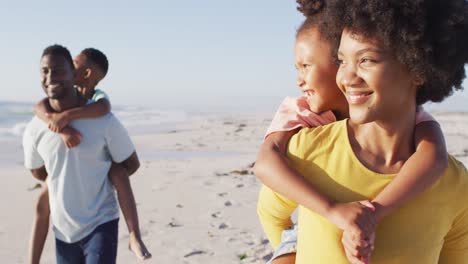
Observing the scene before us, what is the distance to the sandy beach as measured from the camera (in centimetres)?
624

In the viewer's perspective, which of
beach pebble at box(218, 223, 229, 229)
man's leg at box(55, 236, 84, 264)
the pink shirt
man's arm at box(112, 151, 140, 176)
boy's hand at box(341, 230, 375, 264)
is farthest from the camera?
beach pebble at box(218, 223, 229, 229)

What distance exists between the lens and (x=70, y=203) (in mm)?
3680

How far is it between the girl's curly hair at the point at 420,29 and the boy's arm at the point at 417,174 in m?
0.21

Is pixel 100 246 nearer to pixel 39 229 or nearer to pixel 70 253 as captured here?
pixel 70 253

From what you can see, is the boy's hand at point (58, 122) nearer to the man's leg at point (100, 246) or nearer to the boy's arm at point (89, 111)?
the boy's arm at point (89, 111)

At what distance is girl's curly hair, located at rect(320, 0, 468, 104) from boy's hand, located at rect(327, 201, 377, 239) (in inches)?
17.8

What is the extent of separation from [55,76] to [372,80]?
8.16 ft

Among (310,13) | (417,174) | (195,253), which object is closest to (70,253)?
(310,13)

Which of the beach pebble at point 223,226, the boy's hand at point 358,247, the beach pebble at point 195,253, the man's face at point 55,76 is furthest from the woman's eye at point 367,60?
the beach pebble at point 223,226

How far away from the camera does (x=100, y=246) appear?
11.9ft

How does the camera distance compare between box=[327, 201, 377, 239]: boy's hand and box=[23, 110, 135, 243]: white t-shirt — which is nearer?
box=[327, 201, 377, 239]: boy's hand

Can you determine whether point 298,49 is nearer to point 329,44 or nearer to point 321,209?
point 329,44

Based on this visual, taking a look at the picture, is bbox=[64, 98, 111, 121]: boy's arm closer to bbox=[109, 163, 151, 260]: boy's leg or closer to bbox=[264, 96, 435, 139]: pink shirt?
bbox=[109, 163, 151, 260]: boy's leg

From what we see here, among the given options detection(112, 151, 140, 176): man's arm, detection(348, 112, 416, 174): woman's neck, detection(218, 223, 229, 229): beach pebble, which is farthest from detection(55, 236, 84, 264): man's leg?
detection(218, 223, 229, 229): beach pebble
